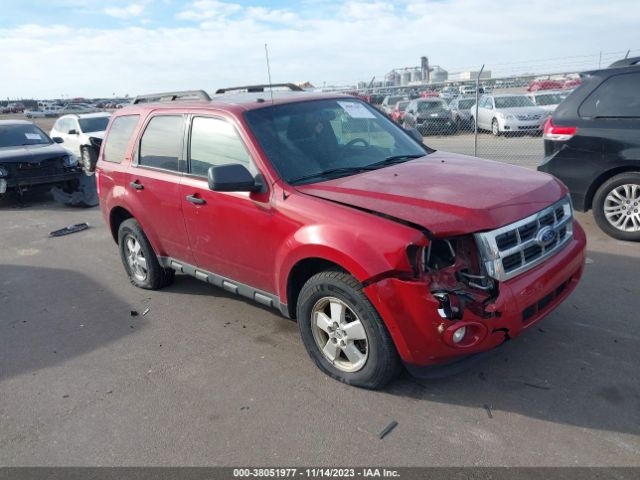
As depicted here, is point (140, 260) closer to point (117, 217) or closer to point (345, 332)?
point (117, 217)

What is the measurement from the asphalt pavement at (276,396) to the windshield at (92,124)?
11835mm

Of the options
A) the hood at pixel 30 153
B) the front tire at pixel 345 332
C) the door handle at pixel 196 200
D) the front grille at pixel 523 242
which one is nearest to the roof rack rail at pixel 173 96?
the door handle at pixel 196 200

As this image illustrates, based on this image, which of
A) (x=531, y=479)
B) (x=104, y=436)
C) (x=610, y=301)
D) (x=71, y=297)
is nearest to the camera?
(x=531, y=479)

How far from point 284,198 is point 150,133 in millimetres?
2096

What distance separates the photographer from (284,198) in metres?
3.61

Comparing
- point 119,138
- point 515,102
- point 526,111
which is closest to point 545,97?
point 515,102

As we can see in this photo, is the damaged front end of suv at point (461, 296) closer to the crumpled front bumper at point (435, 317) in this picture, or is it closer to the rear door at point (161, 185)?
the crumpled front bumper at point (435, 317)

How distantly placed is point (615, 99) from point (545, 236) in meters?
3.64

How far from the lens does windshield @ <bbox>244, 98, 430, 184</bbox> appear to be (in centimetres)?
387

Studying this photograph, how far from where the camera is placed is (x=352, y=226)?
315 cm

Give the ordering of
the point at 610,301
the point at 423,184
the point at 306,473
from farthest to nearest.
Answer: the point at 610,301
the point at 423,184
the point at 306,473

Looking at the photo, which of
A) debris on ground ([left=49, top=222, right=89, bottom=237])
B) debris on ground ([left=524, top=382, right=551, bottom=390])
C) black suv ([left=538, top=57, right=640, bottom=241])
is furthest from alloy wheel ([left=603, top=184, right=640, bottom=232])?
debris on ground ([left=49, top=222, right=89, bottom=237])

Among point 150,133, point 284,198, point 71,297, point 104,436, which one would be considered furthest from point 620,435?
point 71,297

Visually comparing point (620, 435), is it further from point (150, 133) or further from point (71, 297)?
point (71, 297)
